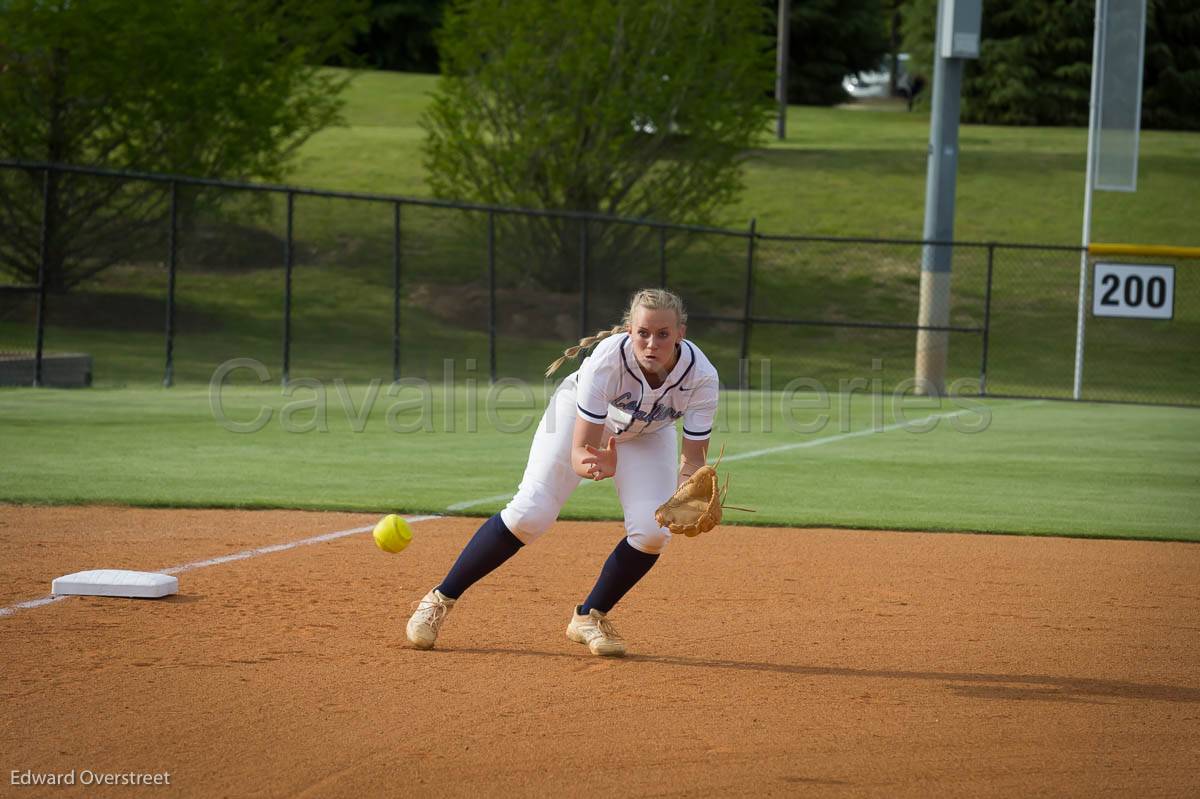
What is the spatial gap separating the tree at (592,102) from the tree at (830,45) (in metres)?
30.1

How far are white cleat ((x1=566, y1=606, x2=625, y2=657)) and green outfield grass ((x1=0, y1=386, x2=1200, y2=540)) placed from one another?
3549 mm

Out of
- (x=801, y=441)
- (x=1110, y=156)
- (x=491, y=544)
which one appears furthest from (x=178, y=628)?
(x=1110, y=156)

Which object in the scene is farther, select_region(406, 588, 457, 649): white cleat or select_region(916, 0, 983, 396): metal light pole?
select_region(916, 0, 983, 396): metal light pole

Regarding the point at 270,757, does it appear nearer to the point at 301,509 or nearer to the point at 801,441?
the point at 301,509

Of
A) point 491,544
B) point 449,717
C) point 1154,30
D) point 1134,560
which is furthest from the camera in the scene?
point 1154,30

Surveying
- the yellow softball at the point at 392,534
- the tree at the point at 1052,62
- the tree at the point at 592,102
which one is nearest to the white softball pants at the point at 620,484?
the yellow softball at the point at 392,534

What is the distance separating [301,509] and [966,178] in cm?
3949

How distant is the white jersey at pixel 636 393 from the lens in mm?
5406

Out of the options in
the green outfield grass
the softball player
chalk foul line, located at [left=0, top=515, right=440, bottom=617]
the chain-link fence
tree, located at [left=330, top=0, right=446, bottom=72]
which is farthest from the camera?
tree, located at [left=330, top=0, right=446, bottom=72]

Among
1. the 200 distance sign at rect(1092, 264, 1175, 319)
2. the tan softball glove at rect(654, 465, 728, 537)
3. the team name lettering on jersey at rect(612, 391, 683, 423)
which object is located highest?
the 200 distance sign at rect(1092, 264, 1175, 319)

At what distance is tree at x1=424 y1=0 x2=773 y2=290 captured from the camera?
2791 centimetres

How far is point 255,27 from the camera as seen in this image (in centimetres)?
2827

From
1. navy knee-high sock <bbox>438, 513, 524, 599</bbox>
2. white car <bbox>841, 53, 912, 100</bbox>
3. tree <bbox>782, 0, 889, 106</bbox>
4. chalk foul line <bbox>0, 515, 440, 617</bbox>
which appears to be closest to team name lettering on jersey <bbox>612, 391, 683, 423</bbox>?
navy knee-high sock <bbox>438, 513, 524, 599</bbox>

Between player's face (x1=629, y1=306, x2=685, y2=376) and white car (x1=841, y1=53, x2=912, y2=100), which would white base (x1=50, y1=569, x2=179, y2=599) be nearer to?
player's face (x1=629, y1=306, x2=685, y2=376)
